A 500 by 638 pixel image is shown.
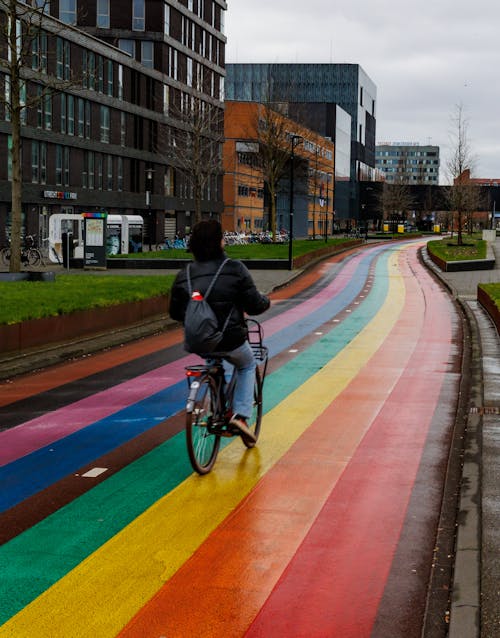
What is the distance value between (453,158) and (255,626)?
63442 millimetres

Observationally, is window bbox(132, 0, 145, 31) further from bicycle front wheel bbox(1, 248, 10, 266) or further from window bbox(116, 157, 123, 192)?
bicycle front wheel bbox(1, 248, 10, 266)

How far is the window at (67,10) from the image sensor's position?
66.0 metres

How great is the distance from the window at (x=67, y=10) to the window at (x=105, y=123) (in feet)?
26.1

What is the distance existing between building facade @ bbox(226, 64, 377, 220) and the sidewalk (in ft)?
405

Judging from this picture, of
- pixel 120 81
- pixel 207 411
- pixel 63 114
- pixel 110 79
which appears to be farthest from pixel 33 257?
pixel 207 411

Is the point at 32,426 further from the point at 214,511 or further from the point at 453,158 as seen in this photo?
the point at 453,158

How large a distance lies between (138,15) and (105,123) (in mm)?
12798

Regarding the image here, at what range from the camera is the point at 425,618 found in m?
4.58

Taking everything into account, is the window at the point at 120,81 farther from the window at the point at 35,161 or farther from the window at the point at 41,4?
the window at the point at 35,161

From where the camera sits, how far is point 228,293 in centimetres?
684

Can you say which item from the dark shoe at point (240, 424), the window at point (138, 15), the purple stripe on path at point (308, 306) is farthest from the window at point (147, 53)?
the dark shoe at point (240, 424)

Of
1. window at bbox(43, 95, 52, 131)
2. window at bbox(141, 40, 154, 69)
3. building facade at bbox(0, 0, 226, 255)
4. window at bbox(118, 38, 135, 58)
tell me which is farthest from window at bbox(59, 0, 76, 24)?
window at bbox(43, 95, 52, 131)

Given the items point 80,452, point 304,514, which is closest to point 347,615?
point 304,514

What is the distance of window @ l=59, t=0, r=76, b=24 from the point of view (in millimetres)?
66000
